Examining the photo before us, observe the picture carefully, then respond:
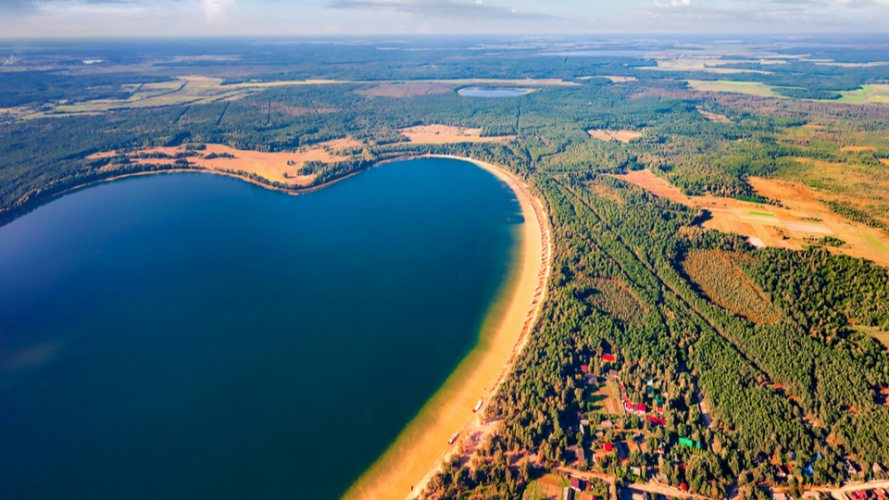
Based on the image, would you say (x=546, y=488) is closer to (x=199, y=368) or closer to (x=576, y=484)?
(x=576, y=484)

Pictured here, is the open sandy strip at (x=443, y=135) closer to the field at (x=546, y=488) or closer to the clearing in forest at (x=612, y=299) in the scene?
the clearing in forest at (x=612, y=299)

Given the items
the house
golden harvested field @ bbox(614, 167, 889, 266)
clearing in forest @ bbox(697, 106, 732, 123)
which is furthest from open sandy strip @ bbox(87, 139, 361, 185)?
clearing in forest @ bbox(697, 106, 732, 123)

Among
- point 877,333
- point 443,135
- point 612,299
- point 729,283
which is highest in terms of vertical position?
point 443,135

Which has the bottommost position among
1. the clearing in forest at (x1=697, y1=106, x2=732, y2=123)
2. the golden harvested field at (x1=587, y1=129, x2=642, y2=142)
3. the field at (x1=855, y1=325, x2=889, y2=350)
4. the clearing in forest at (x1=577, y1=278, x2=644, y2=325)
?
the field at (x1=855, y1=325, x2=889, y2=350)

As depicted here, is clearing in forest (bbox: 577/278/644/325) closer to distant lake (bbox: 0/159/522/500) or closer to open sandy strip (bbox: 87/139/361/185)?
distant lake (bbox: 0/159/522/500)

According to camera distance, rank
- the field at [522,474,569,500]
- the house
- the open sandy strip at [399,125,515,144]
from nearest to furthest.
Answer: the field at [522,474,569,500], the house, the open sandy strip at [399,125,515,144]

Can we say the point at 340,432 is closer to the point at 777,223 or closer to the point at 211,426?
the point at 211,426

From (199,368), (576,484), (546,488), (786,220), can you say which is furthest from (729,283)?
(199,368)
